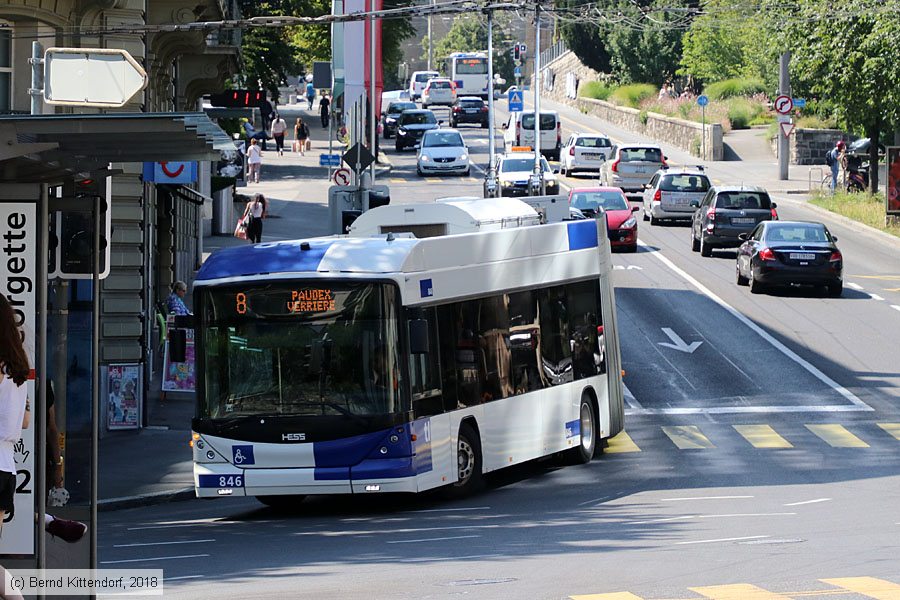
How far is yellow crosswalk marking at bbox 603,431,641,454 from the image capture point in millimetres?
21641

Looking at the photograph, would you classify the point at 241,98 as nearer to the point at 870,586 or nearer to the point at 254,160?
the point at 254,160

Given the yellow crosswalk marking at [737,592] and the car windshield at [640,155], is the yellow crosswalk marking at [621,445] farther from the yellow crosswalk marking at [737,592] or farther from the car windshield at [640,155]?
the car windshield at [640,155]

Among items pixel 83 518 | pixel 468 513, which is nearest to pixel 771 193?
pixel 468 513

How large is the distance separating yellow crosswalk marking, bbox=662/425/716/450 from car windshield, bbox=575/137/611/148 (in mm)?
41824

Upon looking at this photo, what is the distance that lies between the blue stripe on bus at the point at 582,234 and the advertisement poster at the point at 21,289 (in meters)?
12.0

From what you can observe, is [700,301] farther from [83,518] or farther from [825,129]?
[825,129]

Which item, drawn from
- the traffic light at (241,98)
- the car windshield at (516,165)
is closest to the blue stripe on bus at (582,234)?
the traffic light at (241,98)

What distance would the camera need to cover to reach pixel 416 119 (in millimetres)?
78188

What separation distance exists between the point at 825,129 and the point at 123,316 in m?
47.4

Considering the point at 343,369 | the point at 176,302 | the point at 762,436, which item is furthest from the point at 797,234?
the point at 343,369

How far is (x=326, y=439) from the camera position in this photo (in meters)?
16.2

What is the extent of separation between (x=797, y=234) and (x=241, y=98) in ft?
40.1

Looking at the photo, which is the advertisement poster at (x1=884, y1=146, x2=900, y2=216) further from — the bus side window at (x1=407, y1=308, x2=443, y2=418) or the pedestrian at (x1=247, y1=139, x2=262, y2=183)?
the bus side window at (x1=407, y1=308, x2=443, y2=418)

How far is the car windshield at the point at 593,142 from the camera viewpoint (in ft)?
210
